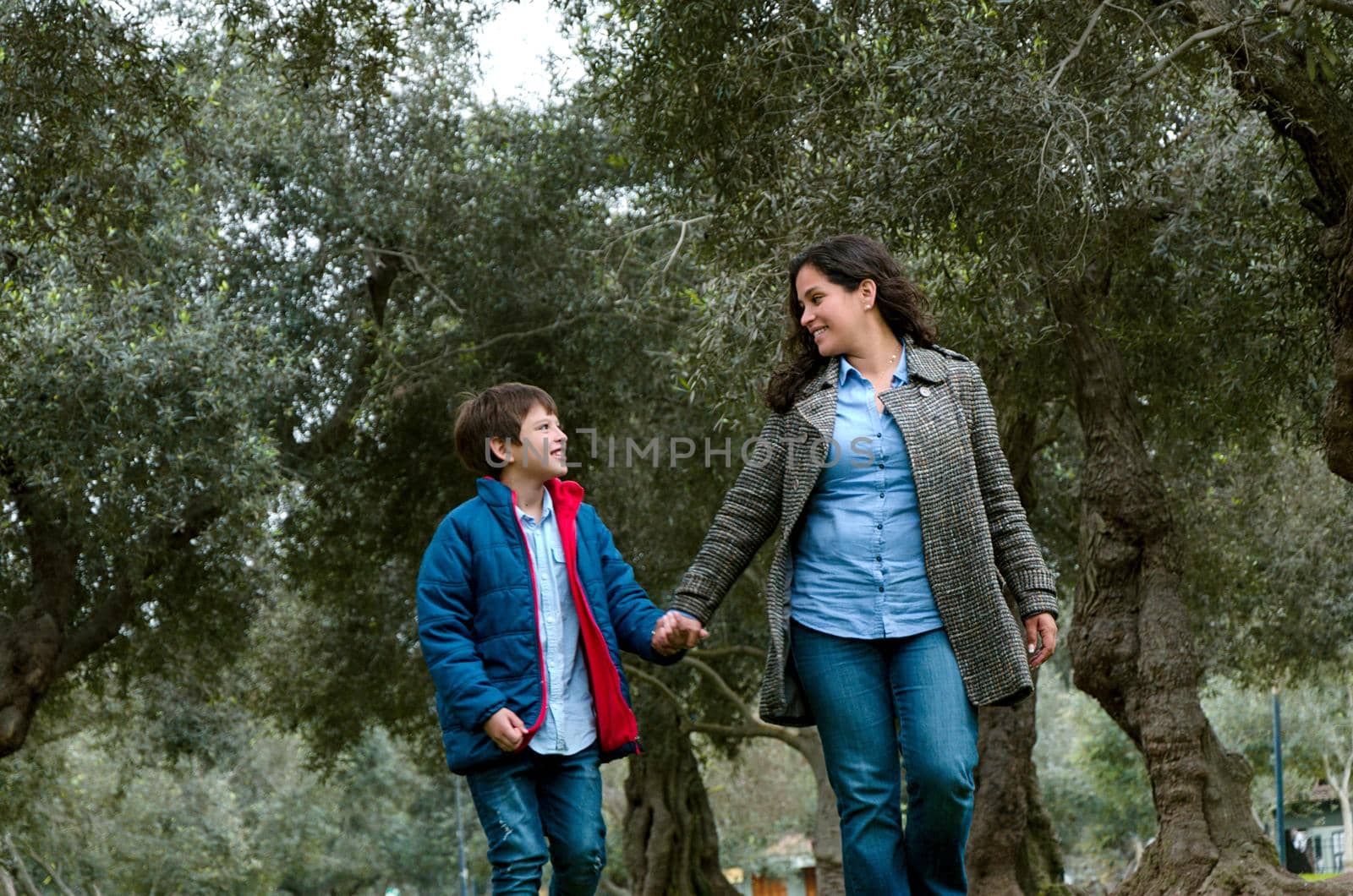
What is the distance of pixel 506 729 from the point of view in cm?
392

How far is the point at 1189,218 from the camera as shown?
34.1ft

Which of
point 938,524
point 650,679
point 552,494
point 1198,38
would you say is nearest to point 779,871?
point 650,679

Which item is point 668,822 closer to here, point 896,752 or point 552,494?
point 552,494

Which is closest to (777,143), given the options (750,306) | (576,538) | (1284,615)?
(750,306)

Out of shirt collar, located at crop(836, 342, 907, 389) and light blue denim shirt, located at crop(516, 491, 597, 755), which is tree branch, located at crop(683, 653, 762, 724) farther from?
shirt collar, located at crop(836, 342, 907, 389)

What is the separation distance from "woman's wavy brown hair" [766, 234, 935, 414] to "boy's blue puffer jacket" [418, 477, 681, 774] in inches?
29.4

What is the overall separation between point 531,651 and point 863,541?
39.4 inches

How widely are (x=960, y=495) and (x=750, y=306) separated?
5468 millimetres

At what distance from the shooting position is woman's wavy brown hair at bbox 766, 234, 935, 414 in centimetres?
409

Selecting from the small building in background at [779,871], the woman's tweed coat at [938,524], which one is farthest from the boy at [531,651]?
the small building in background at [779,871]

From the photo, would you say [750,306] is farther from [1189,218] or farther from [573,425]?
[573,425]

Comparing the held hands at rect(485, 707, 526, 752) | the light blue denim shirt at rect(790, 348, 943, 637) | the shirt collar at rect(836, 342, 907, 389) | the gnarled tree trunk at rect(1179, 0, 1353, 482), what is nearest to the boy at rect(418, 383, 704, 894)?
the held hands at rect(485, 707, 526, 752)

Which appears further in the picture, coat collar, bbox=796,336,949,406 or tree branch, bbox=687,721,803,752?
tree branch, bbox=687,721,803,752

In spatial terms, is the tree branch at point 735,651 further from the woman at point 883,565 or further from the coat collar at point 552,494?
the woman at point 883,565
